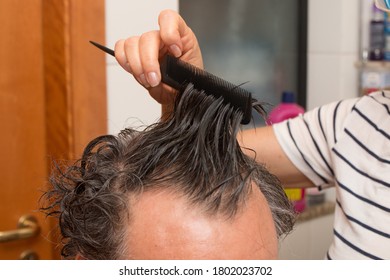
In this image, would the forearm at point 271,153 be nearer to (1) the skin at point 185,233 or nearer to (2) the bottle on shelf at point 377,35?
(1) the skin at point 185,233

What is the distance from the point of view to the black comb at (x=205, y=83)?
2.29 ft

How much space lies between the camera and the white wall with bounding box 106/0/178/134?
137 centimetres

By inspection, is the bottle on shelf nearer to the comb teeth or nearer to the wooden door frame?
the wooden door frame

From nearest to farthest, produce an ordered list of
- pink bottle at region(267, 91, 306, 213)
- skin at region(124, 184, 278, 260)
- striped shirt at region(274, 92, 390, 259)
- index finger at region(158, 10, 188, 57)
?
skin at region(124, 184, 278, 260)
index finger at region(158, 10, 188, 57)
striped shirt at region(274, 92, 390, 259)
pink bottle at region(267, 91, 306, 213)

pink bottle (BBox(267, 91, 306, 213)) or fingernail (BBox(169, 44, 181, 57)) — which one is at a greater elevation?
fingernail (BBox(169, 44, 181, 57))

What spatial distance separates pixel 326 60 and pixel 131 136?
1.60 metres

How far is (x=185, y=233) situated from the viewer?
0.63 metres

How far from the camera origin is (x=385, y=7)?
38.9 inches

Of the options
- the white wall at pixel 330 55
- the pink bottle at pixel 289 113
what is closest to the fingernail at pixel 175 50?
the pink bottle at pixel 289 113

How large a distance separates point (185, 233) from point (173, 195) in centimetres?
5

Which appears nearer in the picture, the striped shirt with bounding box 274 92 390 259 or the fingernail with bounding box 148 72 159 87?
the fingernail with bounding box 148 72 159 87

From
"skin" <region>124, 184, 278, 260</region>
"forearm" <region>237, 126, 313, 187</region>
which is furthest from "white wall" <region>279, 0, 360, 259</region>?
"skin" <region>124, 184, 278, 260</region>

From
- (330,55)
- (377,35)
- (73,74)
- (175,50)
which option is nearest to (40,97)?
(73,74)

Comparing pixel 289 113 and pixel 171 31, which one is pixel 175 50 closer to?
pixel 171 31
